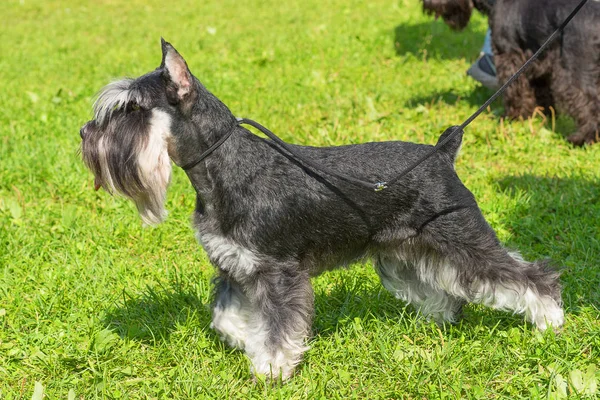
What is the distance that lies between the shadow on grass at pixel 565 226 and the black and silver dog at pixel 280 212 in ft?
2.12

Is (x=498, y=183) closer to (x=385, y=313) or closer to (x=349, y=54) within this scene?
(x=385, y=313)

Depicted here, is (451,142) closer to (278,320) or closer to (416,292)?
(416,292)

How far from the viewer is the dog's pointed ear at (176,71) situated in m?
3.38

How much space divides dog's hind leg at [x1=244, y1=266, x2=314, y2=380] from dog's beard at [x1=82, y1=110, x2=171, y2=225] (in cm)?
77

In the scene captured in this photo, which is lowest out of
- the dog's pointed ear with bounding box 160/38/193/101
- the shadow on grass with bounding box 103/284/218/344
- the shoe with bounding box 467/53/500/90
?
the shoe with bounding box 467/53/500/90

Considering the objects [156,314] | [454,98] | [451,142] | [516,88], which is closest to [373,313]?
[451,142]

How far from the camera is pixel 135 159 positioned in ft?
11.5

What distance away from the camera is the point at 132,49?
40.3ft

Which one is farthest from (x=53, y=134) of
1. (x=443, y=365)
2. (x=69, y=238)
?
(x=443, y=365)

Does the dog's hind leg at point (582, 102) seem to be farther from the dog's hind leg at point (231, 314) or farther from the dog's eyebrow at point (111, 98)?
the dog's eyebrow at point (111, 98)

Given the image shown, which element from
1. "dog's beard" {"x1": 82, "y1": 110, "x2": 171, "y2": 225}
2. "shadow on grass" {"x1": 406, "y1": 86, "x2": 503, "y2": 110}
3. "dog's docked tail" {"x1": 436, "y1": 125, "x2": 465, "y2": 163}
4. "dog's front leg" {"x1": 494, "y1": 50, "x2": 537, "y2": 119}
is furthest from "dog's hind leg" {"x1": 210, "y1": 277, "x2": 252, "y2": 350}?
"shadow on grass" {"x1": 406, "y1": 86, "x2": 503, "y2": 110}

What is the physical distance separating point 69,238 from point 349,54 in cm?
640

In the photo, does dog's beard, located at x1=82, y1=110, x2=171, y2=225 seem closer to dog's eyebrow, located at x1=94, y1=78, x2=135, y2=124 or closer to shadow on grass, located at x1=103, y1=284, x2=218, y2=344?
dog's eyebrow, located at x1=94, y1=78, x2=135, y2=124

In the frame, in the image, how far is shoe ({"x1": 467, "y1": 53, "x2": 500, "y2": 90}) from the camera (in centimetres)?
803
